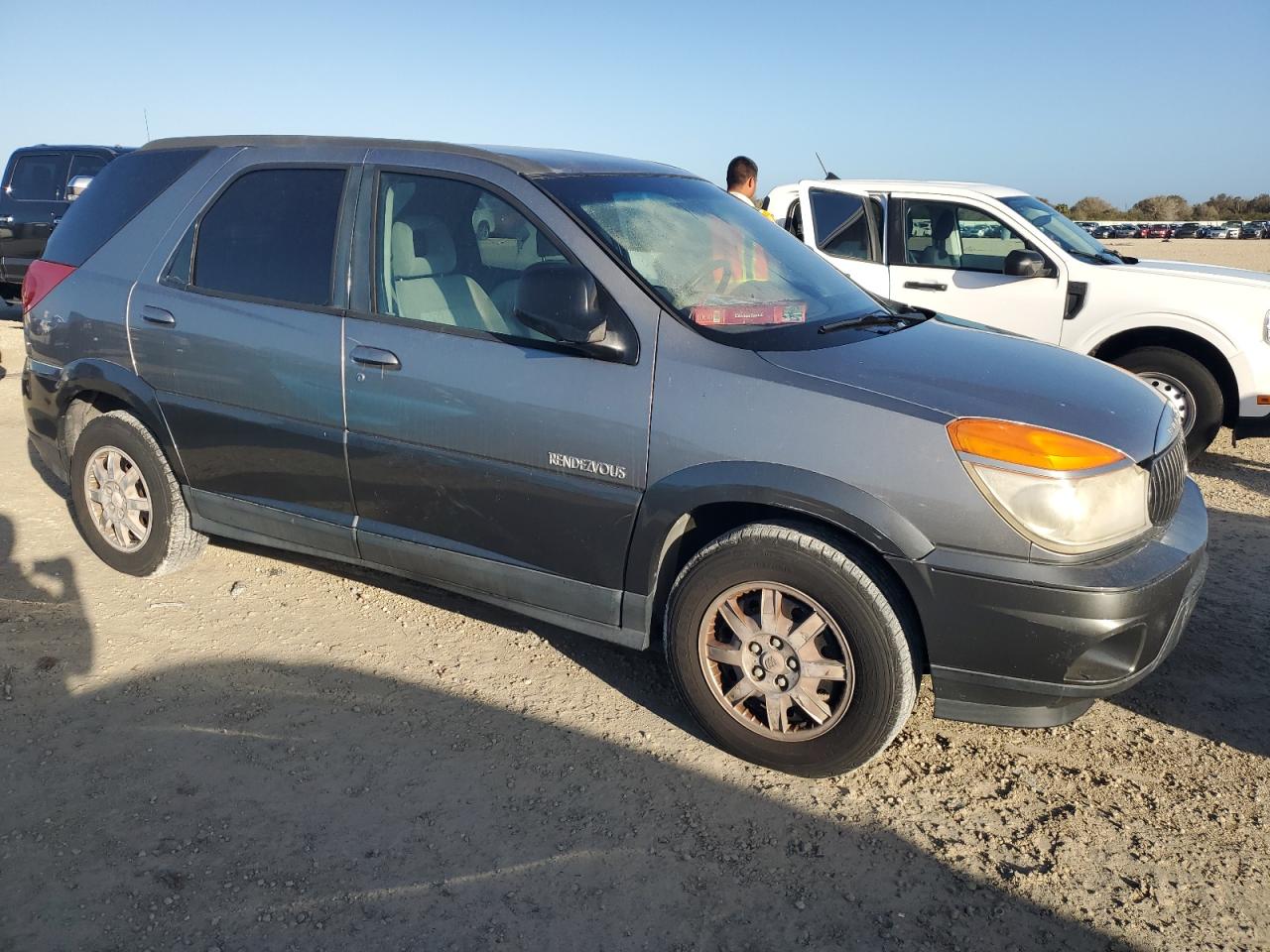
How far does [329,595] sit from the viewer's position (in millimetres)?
4402

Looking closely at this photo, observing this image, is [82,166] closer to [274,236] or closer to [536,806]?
[274,236]

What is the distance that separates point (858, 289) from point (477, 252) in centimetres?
158

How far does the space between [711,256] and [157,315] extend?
2330 millimetres

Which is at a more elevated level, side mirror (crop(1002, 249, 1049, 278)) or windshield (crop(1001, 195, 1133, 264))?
windshield (crop(1001, 195, 1133, 264))

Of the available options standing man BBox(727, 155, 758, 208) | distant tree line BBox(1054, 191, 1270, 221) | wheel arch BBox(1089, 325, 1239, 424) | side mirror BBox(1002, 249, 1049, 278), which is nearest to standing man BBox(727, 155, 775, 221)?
standing man BBox(727, 155, 758, 208)

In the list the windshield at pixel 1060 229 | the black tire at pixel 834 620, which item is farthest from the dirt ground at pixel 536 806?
the windshield at pixel 1060 229

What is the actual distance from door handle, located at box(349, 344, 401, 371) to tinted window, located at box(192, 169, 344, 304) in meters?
0.30

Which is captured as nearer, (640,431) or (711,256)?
(640,431)

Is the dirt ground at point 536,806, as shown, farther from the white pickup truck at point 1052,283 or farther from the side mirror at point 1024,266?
the side mirror at point 1024,266

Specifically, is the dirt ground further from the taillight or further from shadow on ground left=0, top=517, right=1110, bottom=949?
the taillight

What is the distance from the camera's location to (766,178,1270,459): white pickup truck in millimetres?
6125

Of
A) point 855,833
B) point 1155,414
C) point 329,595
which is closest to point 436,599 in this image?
point 329,595

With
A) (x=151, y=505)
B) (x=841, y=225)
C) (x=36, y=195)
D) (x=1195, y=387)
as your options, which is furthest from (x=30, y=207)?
(x=1195, y=387)

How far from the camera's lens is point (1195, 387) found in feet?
20.4
